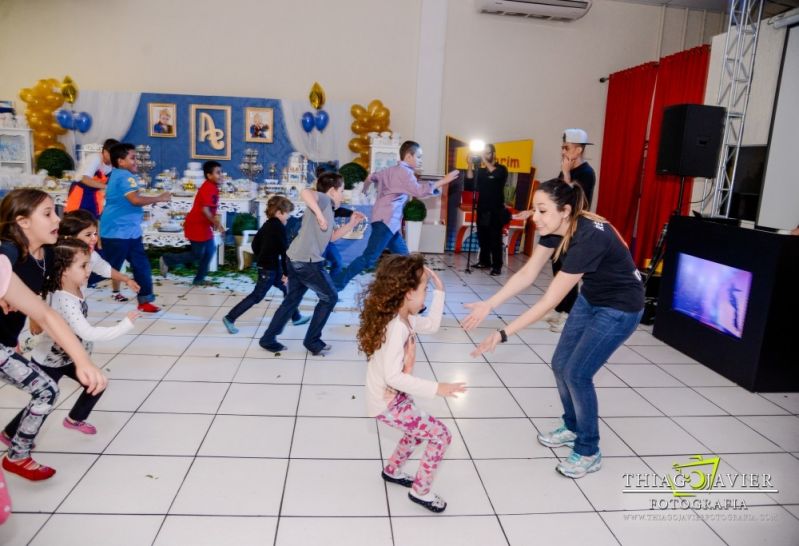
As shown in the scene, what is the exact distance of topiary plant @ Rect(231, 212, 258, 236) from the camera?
683cm

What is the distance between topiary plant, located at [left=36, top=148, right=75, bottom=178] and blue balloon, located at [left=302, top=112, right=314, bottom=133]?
10.6 ft

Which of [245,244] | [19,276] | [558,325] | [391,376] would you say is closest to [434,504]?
[391,376]

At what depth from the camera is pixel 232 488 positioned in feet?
7.94

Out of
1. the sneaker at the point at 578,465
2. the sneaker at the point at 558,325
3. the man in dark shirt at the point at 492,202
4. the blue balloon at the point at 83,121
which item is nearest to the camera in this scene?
the sneaker at the point at 578,465

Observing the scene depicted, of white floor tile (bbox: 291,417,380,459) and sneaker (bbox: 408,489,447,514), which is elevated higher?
sneaker (bbox: 408,489,447,514)

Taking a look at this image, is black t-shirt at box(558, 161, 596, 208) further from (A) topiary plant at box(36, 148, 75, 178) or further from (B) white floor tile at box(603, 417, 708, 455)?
(A) topiary plant at box(36, 148, 75, 178)

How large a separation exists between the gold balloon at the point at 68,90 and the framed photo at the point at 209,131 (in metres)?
1.52

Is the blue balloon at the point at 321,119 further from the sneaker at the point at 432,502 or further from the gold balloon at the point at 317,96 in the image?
the sneaker at the point at 432,502

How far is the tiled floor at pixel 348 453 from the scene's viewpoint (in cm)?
222

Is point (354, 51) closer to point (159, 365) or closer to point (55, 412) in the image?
point (159, 365)

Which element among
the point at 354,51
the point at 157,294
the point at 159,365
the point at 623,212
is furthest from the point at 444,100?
the point at 159,365

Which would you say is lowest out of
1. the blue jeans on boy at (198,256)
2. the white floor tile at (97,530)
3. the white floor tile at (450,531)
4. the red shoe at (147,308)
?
the white floor tile at (450,531)

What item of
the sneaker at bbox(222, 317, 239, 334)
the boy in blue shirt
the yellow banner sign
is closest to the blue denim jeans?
the sneaker at bbox(222, 317, 239, 334)

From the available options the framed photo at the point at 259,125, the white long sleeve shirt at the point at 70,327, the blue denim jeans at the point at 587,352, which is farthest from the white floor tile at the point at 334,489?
the framed photo at the point at 259,125
